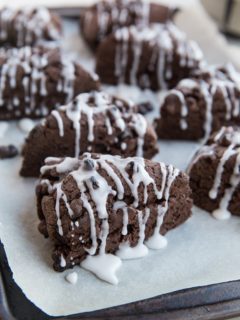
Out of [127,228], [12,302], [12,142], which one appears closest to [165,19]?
[12,142]

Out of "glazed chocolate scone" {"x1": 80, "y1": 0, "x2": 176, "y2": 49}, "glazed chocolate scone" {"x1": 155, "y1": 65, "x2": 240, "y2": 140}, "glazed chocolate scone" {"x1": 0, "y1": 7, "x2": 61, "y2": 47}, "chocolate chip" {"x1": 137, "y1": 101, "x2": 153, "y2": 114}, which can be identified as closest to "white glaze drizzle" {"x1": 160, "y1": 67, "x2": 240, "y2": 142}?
"glazed chocolate scone" {"x1": 155, "y1": 65, "x2": 240, "y2": 140}

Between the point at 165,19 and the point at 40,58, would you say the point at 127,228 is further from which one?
the point at 165,19

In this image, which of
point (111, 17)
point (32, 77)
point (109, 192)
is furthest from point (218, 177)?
point (111, 17)

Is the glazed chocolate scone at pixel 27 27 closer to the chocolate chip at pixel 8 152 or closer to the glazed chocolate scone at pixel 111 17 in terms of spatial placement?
the glazed chocolate scone at pixel 111 17

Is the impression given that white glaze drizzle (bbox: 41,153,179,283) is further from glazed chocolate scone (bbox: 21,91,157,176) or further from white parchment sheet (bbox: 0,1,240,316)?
glazed chocolate scone (bbox: 21,91,157,176)

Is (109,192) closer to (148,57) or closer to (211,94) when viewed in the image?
(211,94)

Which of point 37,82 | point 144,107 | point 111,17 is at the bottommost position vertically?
point 144,107
